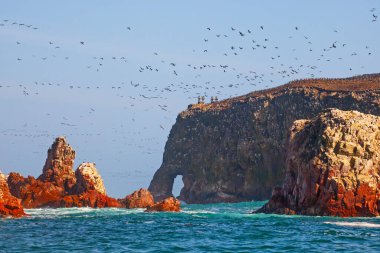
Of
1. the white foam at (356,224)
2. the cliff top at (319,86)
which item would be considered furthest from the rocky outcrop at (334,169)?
the cliff top at (319,86)

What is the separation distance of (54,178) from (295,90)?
73020mm

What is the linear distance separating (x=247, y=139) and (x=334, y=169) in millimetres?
95640

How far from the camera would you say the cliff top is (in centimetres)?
16225

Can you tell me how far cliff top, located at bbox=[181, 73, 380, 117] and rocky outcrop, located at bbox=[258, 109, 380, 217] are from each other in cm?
8045

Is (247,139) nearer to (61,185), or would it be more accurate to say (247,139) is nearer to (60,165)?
(60,165)

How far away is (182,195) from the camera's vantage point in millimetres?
180375

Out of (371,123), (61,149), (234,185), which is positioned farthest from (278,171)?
(371,123)

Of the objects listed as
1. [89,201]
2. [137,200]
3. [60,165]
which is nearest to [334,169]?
[137,200]

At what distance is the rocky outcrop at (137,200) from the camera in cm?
10831

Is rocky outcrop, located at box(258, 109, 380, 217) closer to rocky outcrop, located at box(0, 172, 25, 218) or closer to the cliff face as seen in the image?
rocky outcrop, located at box(0, 172, 25, 218)

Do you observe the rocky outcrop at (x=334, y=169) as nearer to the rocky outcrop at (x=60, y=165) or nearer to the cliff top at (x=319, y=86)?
the rocky outcrop at (x=60, y=165)

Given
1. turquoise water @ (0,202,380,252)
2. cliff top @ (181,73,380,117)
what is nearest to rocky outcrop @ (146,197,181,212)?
turquoise water @ (0,202,380,252)

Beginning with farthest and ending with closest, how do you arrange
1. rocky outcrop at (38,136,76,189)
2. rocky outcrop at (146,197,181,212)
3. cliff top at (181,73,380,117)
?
cliff top at (181,73,380,117) → rocky outcrop at (38,136,76,189) → rocky outcrop at (146,197,181,212)

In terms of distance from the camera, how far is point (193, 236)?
48969 mm
